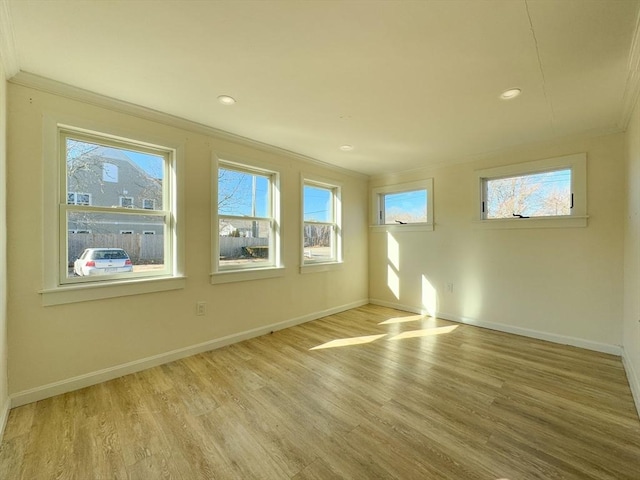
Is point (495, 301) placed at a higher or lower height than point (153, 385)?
higher

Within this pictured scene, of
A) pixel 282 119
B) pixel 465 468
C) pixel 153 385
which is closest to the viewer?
pixel 465 468

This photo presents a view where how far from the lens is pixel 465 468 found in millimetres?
1461

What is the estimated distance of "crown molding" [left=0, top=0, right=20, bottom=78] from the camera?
4.72ft

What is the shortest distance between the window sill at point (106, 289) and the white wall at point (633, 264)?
394cm

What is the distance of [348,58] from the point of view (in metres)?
1.79

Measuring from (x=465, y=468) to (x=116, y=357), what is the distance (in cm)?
279

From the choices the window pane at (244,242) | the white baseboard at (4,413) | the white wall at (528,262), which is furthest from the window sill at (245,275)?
the white wall at (528,262)

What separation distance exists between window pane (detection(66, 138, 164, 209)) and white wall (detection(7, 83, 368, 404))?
23 cm

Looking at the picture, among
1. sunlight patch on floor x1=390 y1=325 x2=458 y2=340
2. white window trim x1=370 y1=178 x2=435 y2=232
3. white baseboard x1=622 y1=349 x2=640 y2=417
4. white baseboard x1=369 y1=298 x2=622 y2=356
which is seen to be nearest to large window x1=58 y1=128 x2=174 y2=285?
sunlight patch on floor x1=390 y1=325 x2=458 y2=340

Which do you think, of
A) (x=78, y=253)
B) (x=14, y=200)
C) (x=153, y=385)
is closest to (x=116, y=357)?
(x=153, y=385)

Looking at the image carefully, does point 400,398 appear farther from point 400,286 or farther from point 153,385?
point 400,286

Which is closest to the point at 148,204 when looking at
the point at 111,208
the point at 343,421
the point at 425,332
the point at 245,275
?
the point at 111,208

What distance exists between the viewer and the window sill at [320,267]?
13.2ft

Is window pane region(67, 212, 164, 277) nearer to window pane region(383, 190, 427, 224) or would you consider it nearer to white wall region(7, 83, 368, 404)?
white wall region(7, 83, 368, 404)
